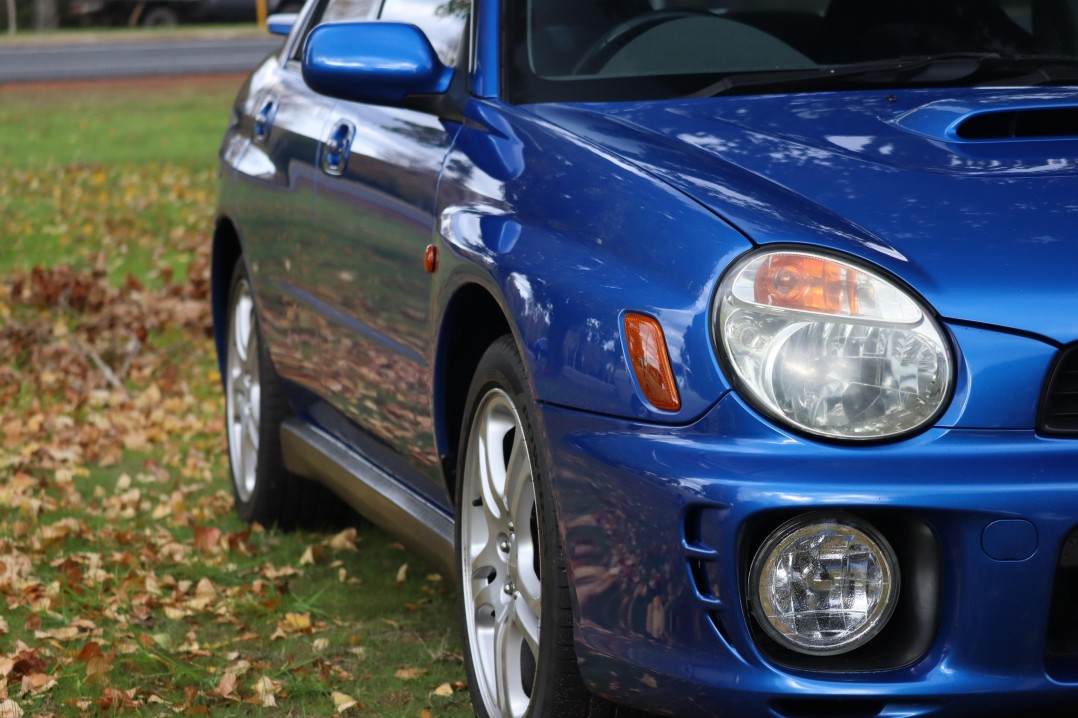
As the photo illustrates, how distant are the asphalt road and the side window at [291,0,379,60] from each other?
19.0 meters

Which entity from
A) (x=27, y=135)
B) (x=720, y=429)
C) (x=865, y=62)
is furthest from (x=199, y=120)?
(x=720, y=429)

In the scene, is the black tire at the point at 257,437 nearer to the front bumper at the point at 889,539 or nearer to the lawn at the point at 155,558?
the lawn at the point at 155,558

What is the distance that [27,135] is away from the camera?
1750 cm

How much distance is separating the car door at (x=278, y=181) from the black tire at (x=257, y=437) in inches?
7.4

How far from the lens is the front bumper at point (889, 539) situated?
2.35 meters

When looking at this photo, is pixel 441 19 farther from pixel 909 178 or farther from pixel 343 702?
pixel 909 178

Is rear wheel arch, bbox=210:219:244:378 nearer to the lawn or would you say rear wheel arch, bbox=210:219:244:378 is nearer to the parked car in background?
the lawn

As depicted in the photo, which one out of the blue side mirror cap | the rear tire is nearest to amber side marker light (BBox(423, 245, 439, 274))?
the blue side mirror cap

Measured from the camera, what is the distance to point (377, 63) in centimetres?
364

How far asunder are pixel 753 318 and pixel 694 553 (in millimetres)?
350

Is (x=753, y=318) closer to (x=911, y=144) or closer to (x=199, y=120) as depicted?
(x=911, y=144)

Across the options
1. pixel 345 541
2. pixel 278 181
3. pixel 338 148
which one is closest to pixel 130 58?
pixel 345 541

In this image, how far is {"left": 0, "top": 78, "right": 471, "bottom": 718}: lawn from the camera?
3941 mm

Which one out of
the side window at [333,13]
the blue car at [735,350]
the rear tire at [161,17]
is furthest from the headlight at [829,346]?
the rear tire at [161,17]
